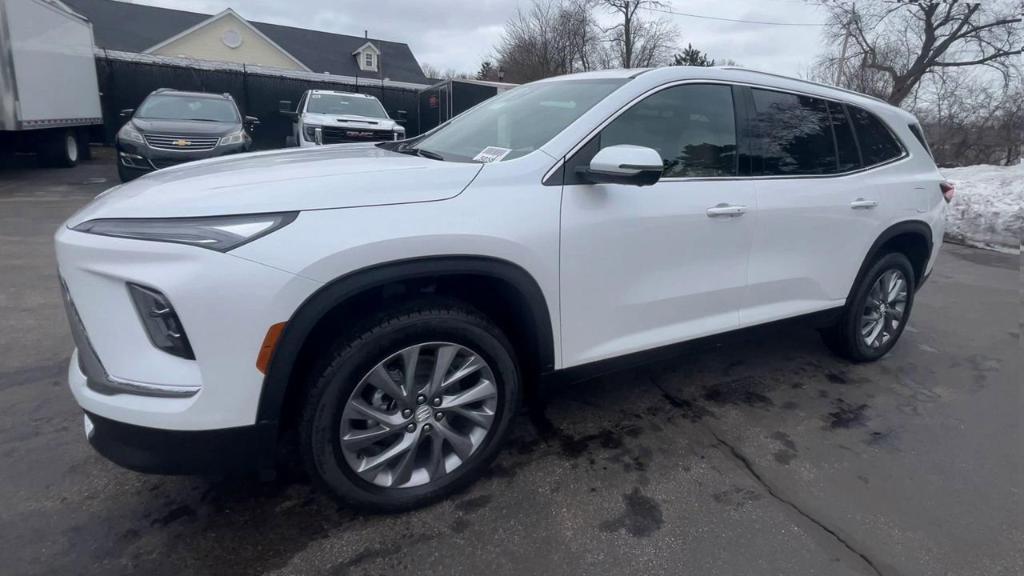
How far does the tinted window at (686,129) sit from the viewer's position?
288 centimetres

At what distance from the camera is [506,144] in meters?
2.89

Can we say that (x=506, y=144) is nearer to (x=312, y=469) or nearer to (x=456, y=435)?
(x=456, y=435)

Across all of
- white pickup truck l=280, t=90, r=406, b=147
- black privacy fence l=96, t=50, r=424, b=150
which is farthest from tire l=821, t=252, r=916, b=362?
black privacy fence l=96, t=50, r=424, b=150

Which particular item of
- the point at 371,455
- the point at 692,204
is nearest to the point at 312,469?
the point at 371,455

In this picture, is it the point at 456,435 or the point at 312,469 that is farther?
the point at 456,435

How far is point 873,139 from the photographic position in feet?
12.9

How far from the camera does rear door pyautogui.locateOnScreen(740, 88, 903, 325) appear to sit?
130 inches

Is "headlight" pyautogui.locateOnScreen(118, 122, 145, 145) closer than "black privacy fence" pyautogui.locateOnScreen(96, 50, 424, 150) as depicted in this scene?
Yes

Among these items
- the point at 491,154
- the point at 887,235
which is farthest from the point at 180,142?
the point at 887,235

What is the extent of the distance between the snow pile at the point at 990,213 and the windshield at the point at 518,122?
8.86 meters

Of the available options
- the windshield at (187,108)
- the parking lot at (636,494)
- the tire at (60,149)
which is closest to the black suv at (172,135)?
the windshield at (187,108)

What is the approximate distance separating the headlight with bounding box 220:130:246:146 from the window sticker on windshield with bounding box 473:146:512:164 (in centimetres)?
819

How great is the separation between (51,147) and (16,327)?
38.6 feet

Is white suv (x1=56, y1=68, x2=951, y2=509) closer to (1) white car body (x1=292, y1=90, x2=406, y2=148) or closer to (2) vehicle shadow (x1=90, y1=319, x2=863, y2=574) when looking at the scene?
(2) vehicle shadow (x1=90, y1=319, x2=863, y2=574)
